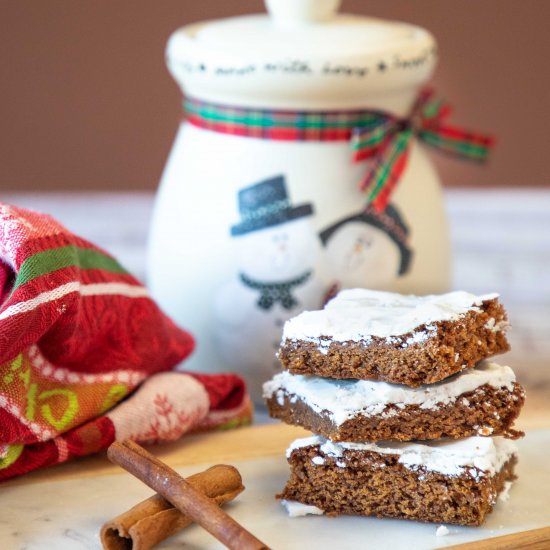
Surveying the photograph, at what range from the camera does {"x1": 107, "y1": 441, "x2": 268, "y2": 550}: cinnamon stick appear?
92 centimetres

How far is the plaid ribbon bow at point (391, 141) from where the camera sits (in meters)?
1.33

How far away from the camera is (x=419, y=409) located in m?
1.01

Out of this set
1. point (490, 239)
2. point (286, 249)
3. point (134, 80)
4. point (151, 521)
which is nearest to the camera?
point (151, 521)

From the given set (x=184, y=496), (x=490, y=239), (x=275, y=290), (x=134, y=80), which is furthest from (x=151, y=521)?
(x=134, y=80)

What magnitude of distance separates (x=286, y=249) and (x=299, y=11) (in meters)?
0.31

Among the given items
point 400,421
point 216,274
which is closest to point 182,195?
point 216,274

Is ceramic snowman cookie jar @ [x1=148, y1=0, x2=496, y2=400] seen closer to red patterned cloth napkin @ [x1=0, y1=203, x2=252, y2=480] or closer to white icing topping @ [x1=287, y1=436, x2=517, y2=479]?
red patterned cloth napkin @ [x1=0, y1=203, x2=252, y2=480]

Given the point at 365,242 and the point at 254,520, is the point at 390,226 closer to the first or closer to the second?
the point at 365,242

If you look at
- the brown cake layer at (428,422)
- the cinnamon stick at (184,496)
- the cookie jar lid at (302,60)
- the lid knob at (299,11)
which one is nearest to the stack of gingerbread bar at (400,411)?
the brown cake layer at (428,422)

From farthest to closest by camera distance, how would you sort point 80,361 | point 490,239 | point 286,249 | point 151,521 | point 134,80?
point 134,80 < point 490,239 < point 286,249 < point 80,361 < point 151,521

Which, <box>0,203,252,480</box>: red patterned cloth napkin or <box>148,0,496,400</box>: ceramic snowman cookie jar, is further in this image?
<box>148,0,496,400</box>: ceramic snowman cookie jar

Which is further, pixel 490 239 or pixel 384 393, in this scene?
pixel 490 239

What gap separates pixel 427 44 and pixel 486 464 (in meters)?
0.60

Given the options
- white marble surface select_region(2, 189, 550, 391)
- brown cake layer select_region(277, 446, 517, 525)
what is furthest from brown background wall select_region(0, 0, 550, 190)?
brown cake layer select_region(277, 446, 517, 525)
